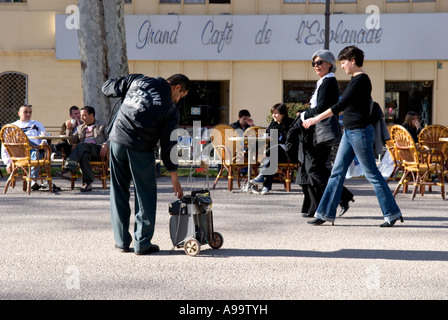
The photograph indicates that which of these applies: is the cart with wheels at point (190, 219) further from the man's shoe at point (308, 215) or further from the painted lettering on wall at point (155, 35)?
the painted lettering on wall at point (155, 35)

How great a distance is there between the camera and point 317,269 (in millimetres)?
5793

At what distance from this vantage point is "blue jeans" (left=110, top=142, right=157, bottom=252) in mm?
6375

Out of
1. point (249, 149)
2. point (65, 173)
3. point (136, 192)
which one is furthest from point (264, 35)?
point (136, 192)

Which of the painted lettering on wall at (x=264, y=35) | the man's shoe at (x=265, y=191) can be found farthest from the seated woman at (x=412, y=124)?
the painted lettering on wall at (x=264, y=35)

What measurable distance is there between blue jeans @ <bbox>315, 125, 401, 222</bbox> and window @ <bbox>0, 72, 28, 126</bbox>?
18994 millimetres

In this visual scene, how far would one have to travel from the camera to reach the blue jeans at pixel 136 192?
6375mm

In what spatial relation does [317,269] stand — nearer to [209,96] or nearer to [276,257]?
[276,257]

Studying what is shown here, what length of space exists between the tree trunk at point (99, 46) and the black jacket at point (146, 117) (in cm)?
921

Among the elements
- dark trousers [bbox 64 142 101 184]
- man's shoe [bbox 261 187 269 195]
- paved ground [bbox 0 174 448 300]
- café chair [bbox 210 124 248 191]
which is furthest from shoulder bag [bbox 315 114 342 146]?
dark trousers [bbox 64 142 101 184]

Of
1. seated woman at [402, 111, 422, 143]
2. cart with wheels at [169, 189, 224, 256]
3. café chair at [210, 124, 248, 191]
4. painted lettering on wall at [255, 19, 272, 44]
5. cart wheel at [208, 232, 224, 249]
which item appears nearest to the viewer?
cart with wheels at [169, 189, 224, 256]

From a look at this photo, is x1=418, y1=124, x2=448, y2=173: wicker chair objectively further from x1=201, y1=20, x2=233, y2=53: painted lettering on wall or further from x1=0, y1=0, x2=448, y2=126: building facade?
x1=201, y1=20, x2=233, y2=53: painted lettering on wall

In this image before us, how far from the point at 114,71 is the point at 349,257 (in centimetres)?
1022

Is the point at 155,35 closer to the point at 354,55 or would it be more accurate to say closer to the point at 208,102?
the point at 208,102

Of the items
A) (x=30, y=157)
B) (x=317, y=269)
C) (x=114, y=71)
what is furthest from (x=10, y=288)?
(x=114, y=71)
